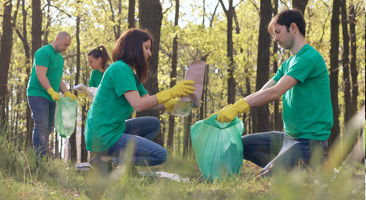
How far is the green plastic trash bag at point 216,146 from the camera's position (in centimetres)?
343

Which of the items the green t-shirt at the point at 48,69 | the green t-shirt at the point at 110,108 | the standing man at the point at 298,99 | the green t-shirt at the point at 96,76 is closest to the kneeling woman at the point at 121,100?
the green t-shirt at the point at 110,108

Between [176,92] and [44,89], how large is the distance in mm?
2594

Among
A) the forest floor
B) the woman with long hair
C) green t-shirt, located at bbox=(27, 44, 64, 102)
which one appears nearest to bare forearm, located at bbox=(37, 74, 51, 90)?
green t-shirt, located at bbox=(27, 44, 64, 102)

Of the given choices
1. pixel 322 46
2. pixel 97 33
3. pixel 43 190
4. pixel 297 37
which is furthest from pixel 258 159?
pixel 97 33

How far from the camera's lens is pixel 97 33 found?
21.3 metres

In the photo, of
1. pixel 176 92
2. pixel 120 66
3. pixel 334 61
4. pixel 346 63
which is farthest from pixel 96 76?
pixel 346 63

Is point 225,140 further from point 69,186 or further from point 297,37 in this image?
point 69,186

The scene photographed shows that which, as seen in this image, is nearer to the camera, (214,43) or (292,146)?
(292,146)

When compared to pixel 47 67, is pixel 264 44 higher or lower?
higher

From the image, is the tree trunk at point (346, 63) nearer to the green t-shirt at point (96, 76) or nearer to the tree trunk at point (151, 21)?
the tree trunk at point (151, 21)

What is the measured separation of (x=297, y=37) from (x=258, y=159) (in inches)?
52.0

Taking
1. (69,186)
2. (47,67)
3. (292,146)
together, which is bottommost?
(69,186)

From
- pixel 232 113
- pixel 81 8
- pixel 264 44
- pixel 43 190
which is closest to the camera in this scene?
pixel 43 190

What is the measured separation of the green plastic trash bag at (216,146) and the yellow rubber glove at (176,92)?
346mm
